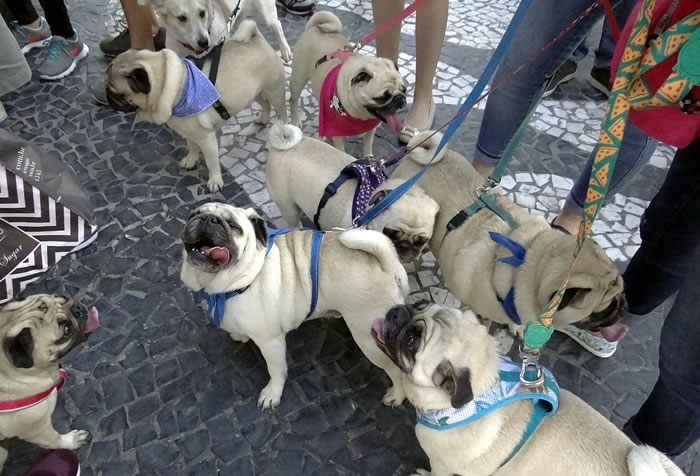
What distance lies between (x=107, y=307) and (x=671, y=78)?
132 inches

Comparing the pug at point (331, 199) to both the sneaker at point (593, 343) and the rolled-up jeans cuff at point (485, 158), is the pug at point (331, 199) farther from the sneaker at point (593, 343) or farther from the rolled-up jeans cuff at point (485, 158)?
the sneaker at point (593, 343)

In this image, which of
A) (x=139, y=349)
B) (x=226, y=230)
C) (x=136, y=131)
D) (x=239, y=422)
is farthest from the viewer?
(x=136, y=131)

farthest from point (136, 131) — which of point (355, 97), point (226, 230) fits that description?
point (226, 230)

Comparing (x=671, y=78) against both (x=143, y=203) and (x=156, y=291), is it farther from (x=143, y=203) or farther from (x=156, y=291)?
(x=143, y=203)

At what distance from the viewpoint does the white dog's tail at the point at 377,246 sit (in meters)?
2.45

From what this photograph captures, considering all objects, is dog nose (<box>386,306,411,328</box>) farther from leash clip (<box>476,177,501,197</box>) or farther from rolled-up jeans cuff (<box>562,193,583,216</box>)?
rolled-up jeans cuff (<box>562,193,583,216</box>)

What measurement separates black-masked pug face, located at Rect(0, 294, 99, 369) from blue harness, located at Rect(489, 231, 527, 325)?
2.20 metres

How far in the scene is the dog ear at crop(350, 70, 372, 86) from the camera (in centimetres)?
360

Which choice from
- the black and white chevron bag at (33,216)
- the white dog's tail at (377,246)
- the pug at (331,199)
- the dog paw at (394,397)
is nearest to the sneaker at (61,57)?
the black and white chevron bag at (33,216)

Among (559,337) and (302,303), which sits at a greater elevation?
(302,303)

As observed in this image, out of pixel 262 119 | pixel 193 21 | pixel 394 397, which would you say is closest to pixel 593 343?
pixel 394 397

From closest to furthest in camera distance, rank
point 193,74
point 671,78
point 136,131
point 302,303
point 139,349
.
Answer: point 671,78
point 302,303
point 139,349
point 193,74
point 136,131

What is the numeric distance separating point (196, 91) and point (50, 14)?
9.44 feet

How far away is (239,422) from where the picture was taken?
285cm
